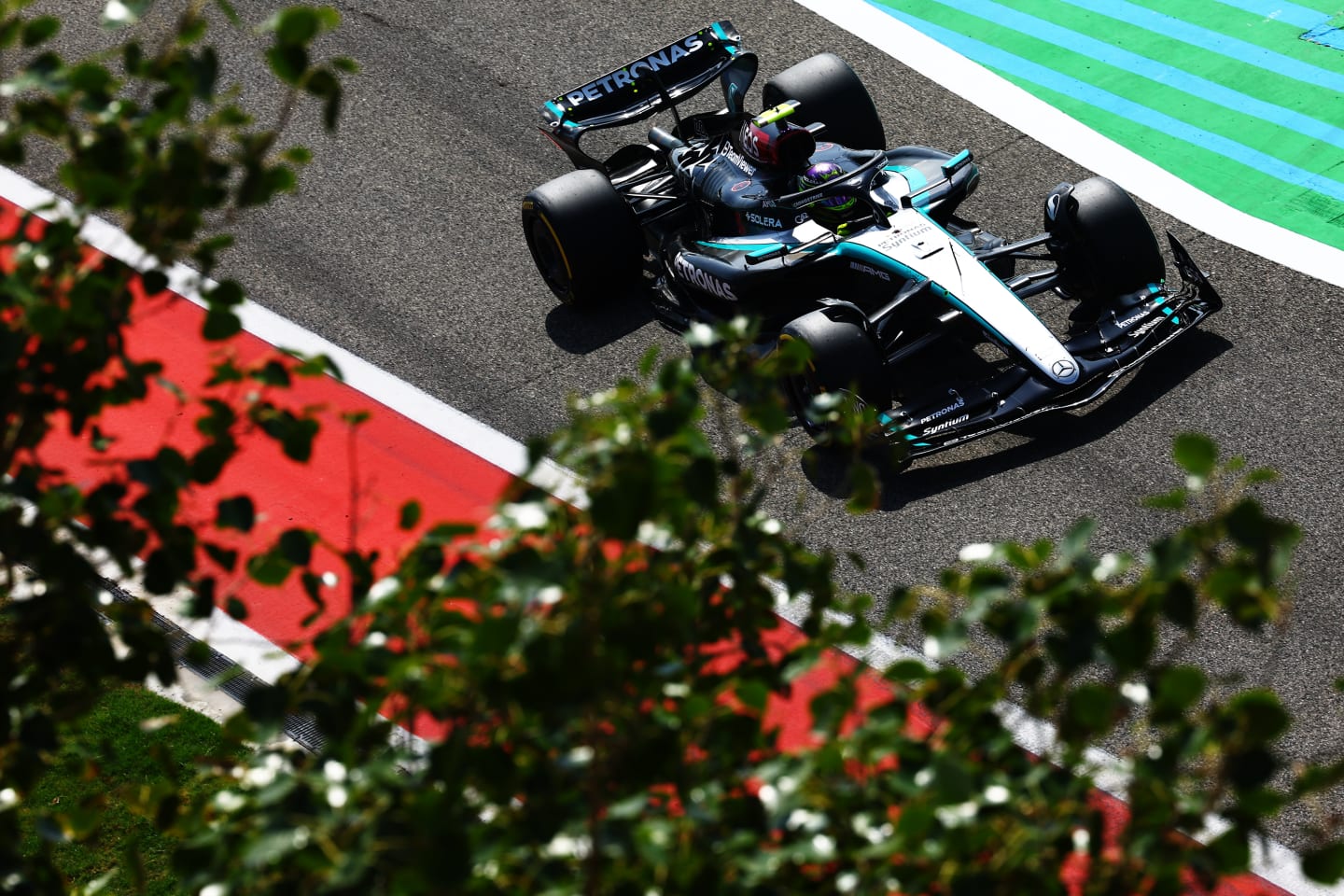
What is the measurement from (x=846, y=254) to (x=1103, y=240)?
1405mm

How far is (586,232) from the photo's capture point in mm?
8578

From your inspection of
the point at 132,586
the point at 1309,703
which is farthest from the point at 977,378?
the point at 132,586

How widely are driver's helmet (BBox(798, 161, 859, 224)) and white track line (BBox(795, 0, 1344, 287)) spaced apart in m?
2.58

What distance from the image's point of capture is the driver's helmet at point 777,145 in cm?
818

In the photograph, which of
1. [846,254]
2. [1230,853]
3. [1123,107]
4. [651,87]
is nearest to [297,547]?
[1230,853]

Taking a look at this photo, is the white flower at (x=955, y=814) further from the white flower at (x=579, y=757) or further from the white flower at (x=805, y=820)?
the white flower at (x=579, y=757)

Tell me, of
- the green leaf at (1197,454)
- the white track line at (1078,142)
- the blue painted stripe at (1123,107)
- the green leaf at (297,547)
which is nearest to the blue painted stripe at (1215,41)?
the blue painted stripe at (1123,107)

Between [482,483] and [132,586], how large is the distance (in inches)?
73.9

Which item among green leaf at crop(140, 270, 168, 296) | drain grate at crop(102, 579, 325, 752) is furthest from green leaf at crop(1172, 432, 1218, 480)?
drain grate at crop(102, 579, 325, 752)

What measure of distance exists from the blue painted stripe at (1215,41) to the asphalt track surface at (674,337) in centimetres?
198

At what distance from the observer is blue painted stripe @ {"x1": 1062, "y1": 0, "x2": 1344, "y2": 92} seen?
1065 centimetres

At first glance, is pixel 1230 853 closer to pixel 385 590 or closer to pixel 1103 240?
pixel 385 590

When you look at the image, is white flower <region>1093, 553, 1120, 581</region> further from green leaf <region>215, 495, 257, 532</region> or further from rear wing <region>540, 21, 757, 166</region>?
rear wing <region>540, 21, 757, 166</region>

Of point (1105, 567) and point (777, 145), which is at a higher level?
point (1105, 567)
